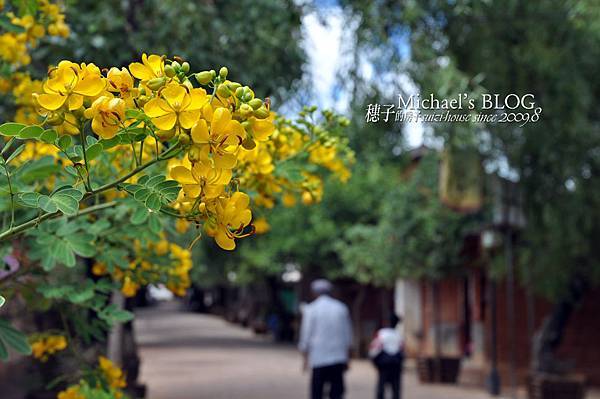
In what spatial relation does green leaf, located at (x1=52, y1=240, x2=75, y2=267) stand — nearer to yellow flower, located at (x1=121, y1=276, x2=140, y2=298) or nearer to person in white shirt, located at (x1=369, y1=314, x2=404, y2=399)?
yellow flower, located at (x1=121, y1=276, x2=140, y2=298)

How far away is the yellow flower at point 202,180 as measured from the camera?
173 cm

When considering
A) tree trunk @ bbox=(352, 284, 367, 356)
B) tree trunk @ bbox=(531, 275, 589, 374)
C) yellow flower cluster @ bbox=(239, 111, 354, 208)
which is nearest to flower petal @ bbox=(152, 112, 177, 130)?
yellow flower cluster @ bbox=(239, 111, 354, 208)

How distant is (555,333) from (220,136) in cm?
1079

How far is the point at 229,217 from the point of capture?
1.79 metres

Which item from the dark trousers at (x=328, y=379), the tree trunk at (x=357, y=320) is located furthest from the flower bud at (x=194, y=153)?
the tree trunk at (x=357, y=320)

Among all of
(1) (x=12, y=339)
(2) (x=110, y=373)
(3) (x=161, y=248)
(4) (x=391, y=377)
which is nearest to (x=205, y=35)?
(3) (x=161, y=248)

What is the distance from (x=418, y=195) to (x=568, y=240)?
5.53 metres

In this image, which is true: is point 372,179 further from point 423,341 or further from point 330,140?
point 330,140

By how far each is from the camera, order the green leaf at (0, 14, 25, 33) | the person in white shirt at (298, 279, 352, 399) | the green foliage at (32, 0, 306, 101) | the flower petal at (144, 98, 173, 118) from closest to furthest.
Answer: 1. the flower petal at (144, 98, 173, 118)
2. the green leaf at (0, 14, 25, 33)
3. the green foliage at (32, 0, 306, 101)
4. the person in white shirt at (298, 279, 352, 399)

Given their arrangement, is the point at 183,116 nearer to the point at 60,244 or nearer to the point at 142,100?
the point at 142,100

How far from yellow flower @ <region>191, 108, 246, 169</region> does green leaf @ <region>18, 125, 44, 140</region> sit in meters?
0.33

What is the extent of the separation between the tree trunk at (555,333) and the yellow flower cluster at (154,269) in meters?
8.71

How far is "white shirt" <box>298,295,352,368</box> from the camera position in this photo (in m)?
7.52

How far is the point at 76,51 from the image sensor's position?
231 inches
